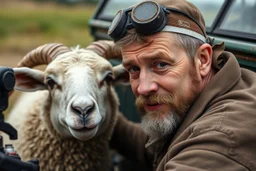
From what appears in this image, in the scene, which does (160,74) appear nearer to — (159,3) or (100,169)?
(159,3)

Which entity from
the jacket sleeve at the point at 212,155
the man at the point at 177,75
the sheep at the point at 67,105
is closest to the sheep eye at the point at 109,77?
the sheep at the point at 67,105

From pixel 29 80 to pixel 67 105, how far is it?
26.3 inches

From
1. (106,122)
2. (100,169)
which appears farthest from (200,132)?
(100,169)

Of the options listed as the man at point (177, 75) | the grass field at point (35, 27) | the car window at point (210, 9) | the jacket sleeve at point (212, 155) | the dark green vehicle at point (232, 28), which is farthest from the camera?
the grass field at point (35, 27)

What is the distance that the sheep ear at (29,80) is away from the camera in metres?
4.00

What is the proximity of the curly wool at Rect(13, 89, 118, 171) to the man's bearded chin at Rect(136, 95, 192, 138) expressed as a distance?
48.4 inches

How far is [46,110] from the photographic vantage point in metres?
4.06

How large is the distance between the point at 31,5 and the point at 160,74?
25.6 meters

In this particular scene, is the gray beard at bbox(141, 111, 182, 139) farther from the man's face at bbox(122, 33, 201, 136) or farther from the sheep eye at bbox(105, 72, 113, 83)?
the sheep eye at bbox(105, 72, 113, 83)

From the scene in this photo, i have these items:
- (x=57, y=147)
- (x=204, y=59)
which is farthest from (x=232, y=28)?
(x=57, y=147)

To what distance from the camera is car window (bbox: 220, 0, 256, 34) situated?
362cm

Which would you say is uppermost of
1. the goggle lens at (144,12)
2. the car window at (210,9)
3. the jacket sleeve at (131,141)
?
the goggle lens at (144,12)

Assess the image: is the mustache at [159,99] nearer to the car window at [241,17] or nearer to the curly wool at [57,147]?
the car window at [241,17]

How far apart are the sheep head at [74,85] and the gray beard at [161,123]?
0.59 metres
